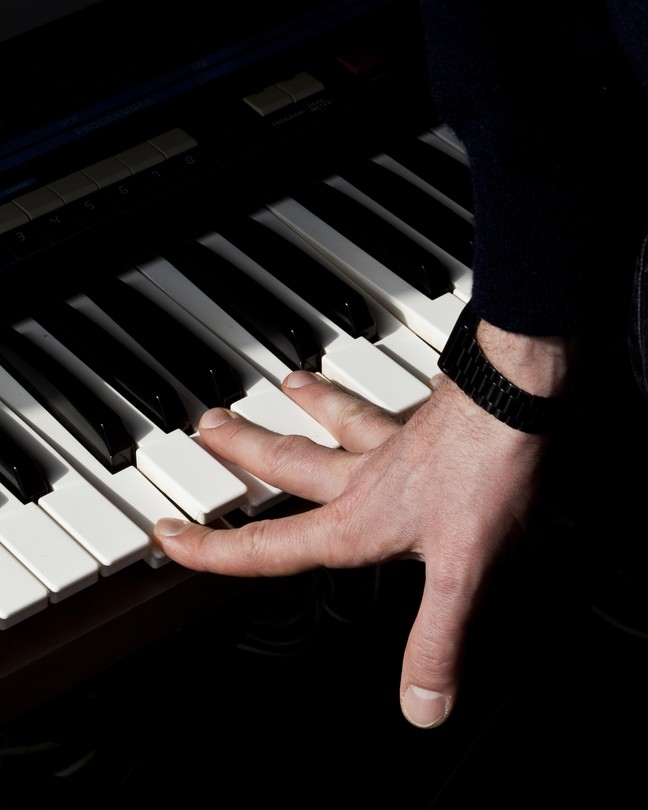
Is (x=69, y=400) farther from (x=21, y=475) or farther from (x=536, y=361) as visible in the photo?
(x=536, y=361)

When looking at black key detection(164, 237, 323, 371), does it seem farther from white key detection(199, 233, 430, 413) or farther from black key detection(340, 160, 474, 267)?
black key detection(340, 160, 474, 267)

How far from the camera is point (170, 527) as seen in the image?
0.93m

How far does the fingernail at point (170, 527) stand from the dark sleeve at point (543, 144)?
0.32 m

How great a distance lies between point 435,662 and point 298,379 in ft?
0.98

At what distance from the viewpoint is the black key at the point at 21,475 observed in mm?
957

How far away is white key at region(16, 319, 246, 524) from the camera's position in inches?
37.9

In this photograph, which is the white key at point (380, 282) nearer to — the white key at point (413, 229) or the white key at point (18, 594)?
the white key at point (413, 229)

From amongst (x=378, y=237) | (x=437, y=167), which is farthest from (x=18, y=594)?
(x=437, y=167)

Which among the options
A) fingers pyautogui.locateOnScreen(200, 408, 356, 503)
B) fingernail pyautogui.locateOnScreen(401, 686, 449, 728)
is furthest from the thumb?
fingers pyautogui.locateOnScreen(200, 408, 356, 503)

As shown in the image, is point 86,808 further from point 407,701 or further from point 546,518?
point 546,518

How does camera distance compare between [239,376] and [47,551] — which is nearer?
[47,551]

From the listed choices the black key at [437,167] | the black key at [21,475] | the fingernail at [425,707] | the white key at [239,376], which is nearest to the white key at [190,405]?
the white key at [239,376]

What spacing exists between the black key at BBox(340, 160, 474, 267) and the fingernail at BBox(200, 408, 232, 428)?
375 millimetres

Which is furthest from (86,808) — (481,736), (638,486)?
(638,486)
